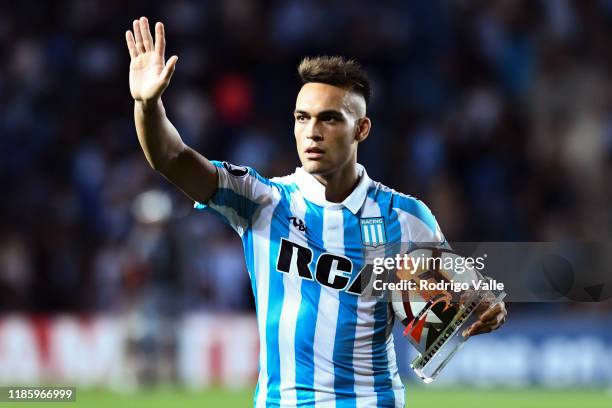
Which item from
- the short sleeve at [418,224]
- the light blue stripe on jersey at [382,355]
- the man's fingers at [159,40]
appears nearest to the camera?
the man's fingers at [159,40]

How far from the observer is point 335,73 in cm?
558

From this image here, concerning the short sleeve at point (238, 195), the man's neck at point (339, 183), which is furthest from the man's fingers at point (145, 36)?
the man's neck at point (339, 183)

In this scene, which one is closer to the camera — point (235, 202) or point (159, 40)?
point (159, 40)

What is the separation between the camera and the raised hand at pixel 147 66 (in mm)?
4992

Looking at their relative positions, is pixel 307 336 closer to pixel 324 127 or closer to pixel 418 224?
pixel 418 224

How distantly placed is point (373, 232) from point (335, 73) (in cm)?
76

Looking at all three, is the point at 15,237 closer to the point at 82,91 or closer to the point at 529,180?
the point at 82,91

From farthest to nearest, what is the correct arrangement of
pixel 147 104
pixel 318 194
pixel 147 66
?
pixel 318 194 < pixel 147 66 < pixel 147 104

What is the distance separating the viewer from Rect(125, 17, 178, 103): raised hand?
16.4 ft

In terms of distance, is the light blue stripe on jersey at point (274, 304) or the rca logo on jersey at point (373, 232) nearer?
the light blue stripe on jersey at point (274, 304)

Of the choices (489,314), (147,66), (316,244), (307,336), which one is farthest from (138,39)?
(489,314)

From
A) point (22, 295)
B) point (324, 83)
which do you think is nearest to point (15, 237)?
point (22, 295)

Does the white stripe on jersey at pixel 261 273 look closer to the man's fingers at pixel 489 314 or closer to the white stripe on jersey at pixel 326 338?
the white stripe on jersey at pixel 326 338

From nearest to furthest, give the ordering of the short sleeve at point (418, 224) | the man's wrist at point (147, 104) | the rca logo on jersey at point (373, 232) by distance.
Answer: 1. the man's wrist at point (147, 104)
2. the rca logo on jersey at point (373, 232)
3. the short sleeve at point (418, 224)
